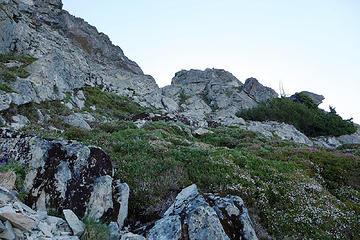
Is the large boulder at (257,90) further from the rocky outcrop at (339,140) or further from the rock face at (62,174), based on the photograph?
the rock face at (62,174)

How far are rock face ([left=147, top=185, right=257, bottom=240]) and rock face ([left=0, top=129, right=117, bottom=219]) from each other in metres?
1.66

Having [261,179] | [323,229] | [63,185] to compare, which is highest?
[261,179]

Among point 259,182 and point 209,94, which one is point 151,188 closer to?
point 259,182

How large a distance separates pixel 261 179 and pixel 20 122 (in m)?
12.3

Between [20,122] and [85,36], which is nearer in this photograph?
[20,122]

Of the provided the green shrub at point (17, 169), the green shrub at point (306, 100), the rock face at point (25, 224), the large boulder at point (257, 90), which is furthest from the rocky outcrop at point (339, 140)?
the green shrub at point (17, 169)

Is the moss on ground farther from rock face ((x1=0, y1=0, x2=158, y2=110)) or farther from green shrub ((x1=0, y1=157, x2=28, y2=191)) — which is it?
rock face ((x1=0, y1=0, x2=158, y2=110))

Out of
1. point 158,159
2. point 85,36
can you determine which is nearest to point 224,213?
point 158,159

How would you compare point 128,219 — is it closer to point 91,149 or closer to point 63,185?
point 63,185

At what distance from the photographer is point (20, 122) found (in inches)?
398

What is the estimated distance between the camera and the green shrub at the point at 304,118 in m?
39.6

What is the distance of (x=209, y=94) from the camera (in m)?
70.6

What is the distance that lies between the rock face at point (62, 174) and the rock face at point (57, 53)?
6621 mm

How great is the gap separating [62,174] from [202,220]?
12.7 ft
